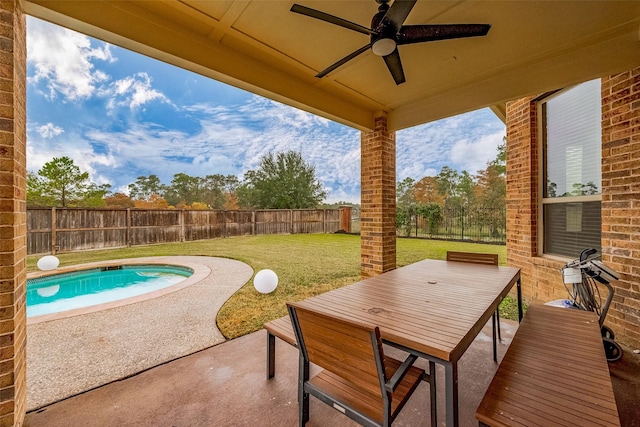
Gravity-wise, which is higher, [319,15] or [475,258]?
[319,15]

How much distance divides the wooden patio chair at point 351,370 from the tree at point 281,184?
18.7m

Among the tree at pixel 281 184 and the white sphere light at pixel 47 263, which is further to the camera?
the tree at pixel 281 184

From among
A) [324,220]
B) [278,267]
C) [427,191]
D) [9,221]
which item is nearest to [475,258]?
[9,221]

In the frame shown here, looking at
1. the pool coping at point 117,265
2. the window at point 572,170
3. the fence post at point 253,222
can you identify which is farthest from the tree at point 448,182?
the pool coping at point 117,265

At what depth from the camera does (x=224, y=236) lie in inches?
519

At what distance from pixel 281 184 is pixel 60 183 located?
12.3 m

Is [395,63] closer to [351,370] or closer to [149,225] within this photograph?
[351,370]

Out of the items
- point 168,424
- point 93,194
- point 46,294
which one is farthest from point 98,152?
point 168,424

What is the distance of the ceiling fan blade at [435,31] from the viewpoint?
6.72ft

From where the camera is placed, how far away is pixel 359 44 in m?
2.67

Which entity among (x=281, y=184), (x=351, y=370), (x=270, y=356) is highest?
(x=281, y=184)

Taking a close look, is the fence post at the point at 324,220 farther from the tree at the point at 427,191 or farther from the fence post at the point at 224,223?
the tree at the point at 427,191

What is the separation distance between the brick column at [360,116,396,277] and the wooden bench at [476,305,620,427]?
229 cm

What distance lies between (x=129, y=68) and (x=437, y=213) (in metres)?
29.4
